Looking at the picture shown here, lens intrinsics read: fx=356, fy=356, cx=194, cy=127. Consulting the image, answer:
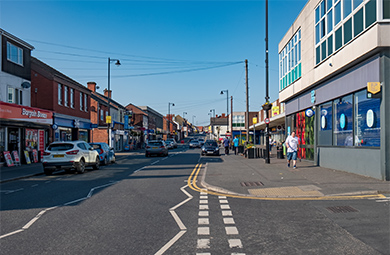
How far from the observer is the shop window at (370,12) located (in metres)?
12.1

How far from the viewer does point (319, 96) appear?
18.9 meters

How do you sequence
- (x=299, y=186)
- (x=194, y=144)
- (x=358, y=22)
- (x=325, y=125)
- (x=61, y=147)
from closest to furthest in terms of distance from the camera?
(x=299, y=186)
(x=358, y=22)
(x=61, y=147)
(x=325, y=125)
(x=194, y=144)

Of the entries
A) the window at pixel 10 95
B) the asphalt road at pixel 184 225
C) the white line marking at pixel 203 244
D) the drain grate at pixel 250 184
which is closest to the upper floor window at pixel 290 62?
the drain grate at pixel 250 184

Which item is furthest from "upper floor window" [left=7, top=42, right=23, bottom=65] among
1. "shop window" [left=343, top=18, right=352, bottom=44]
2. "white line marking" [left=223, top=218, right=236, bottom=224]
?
"white line marking" [left=223, top=218, right=236, bottom=224]

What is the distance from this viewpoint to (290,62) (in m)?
24.2

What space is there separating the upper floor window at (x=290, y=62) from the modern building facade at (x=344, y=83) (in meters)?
0.07

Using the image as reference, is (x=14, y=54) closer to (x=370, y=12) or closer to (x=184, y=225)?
(x=370, y=12)

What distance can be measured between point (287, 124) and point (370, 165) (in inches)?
551

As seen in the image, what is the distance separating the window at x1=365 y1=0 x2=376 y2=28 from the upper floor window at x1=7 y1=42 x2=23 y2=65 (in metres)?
22.3

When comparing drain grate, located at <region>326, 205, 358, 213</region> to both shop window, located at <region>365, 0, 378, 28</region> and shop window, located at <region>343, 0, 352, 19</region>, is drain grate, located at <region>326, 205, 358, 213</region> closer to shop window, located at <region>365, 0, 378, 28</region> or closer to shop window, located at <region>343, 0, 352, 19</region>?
shop window, located at <region>365, 0, 378, 28</region>

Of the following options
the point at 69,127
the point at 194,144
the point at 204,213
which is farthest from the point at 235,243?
the point at 194,144

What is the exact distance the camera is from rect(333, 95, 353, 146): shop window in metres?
14.9

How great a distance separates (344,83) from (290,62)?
912 centimetres

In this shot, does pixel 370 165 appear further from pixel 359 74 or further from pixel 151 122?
pixel 151 122
